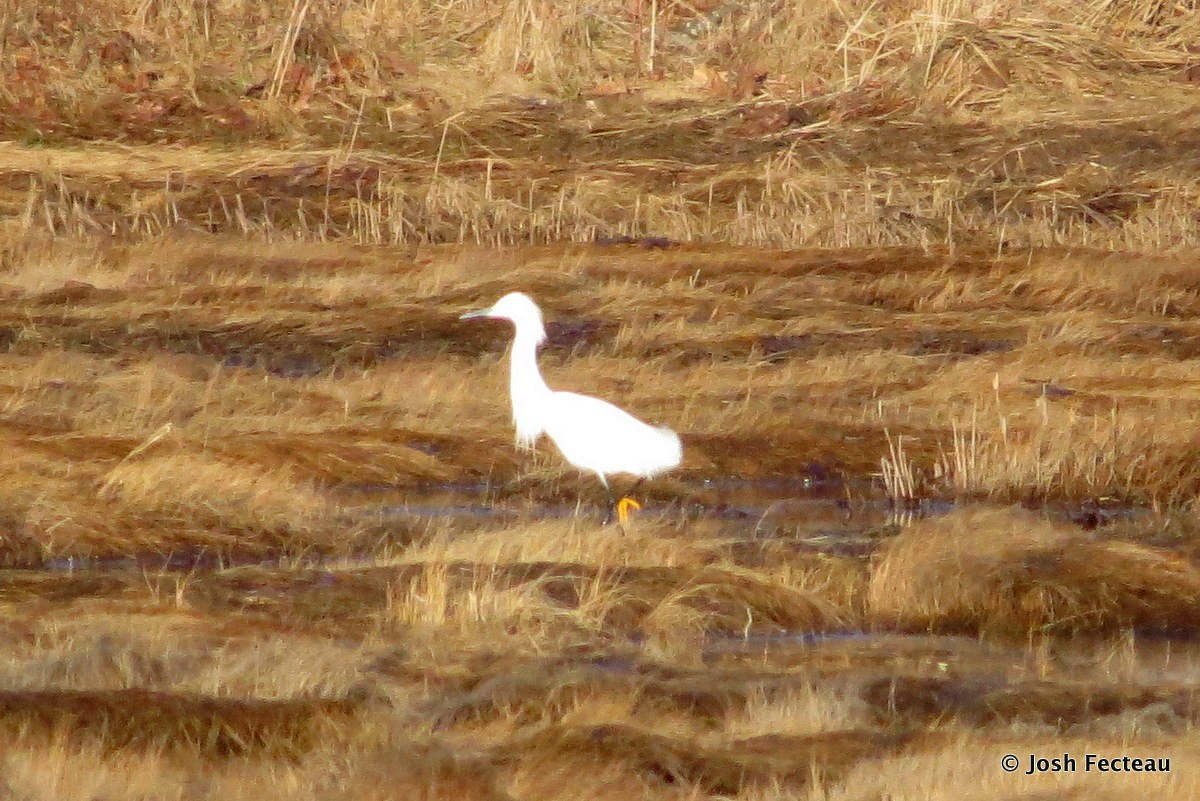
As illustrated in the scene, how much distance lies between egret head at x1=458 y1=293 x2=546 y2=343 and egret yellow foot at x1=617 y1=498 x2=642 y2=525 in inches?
48.9

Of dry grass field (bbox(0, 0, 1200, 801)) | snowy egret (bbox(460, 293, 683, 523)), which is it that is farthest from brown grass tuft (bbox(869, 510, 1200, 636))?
snowy egret (bbox(460, 293, 683, 523))

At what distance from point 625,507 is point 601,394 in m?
3.48

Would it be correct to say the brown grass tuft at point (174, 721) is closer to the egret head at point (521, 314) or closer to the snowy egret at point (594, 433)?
the snowy egret at point (594, 433)

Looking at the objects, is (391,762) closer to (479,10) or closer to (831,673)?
(831,673)

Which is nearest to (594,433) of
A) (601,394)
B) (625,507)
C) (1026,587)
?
(625,507)

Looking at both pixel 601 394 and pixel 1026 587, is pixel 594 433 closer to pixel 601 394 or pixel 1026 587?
pixel 1026 587

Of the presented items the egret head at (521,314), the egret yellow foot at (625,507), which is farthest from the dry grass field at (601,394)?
the egret head at (521,314)

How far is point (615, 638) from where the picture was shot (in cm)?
793

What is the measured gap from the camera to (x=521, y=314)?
38.5 feet

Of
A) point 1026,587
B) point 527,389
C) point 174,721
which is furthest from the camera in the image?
point 527,389

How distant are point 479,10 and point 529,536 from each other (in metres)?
18.4

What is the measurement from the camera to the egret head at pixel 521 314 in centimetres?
1159

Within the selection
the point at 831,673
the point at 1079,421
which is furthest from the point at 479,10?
the point at 831,673

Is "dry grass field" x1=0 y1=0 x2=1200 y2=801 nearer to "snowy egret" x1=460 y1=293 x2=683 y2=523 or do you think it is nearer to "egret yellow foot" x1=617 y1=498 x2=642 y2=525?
"egret yellow foot" x1=617 y1=498 x2=642 y2=525
